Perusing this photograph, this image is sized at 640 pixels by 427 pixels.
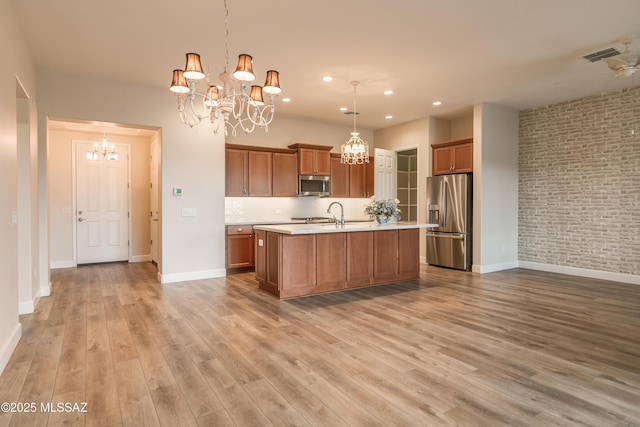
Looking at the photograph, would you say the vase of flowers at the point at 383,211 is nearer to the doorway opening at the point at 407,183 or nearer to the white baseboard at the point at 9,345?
the doorway opening at the point at 407,183

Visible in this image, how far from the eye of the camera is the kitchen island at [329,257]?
15.9ft

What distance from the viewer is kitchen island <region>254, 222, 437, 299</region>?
191 inches

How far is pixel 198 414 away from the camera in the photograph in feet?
7.07

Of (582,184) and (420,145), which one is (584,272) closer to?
(582,184)

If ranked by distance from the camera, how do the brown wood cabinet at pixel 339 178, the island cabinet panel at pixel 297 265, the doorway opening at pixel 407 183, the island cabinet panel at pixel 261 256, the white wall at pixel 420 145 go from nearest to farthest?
the island cabinet panel at pixel 297 265 → the island cabinet panel at pixel 261 256 → the white wall at pixel 420 145 → the brown wood cabinet at pixel 339 178 → the doorway opening at pixel 407 183

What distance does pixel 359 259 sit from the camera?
5.45m

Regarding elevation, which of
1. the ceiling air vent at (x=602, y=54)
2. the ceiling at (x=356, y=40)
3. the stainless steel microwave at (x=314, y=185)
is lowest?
the stainless steel microwave at (x=314, y=185)

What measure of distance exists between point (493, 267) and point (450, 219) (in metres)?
1.18

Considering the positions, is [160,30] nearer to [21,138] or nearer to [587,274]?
[21,138]

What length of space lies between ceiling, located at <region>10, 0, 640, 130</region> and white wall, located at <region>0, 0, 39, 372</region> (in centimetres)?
44

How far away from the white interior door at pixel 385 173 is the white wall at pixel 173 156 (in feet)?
11.4

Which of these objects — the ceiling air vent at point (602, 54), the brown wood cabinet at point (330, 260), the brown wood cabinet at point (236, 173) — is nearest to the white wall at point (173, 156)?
the brown wood cabinet at point (236, 173)

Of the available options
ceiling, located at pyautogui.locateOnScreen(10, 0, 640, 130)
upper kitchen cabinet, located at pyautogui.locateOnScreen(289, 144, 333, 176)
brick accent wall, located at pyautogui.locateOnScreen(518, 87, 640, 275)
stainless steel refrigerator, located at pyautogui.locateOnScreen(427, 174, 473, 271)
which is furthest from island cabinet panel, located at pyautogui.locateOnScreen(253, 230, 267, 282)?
brick accent wall, located at pyautogui.locateOnScreen(518, 87, 640, 275)

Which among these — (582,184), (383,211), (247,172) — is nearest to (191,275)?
(247,172)
